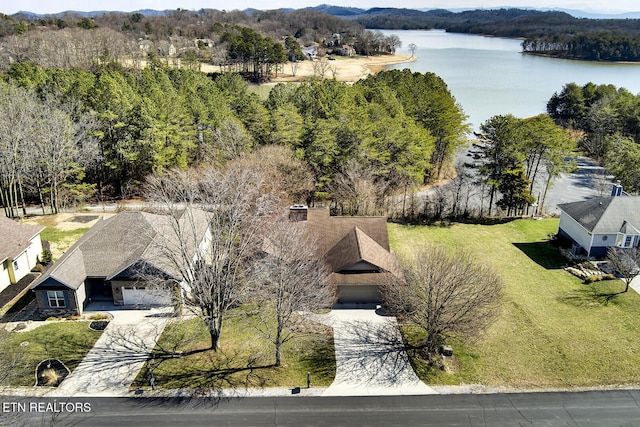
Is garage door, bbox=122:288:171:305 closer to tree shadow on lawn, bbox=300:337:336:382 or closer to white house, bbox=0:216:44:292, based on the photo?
white house, bbox=0:216:44:292

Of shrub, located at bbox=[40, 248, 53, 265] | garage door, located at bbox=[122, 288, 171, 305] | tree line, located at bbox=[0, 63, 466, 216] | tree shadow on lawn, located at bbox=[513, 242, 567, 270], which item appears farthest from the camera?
tree line, located at bbox=[0, 63, 466, 216]

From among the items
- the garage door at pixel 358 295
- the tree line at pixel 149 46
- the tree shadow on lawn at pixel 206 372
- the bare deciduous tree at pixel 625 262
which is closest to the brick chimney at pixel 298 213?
the garage door at pixel 358 295

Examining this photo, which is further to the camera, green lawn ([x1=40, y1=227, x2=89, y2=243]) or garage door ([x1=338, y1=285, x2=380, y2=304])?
green lawn ([x1=40, y1=227, x2=89, y2=243])

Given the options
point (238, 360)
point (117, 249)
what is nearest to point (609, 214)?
point (238, 360)

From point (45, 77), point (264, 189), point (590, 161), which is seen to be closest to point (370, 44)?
point (590, 161)

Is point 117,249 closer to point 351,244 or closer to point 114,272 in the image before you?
point 114,272

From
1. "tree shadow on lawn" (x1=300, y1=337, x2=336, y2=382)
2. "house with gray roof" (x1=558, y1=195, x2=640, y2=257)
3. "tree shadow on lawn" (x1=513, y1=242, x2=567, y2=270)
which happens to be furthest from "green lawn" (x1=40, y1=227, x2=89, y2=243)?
"house with gray roof" (x1=558, y1=195, x2=640, y2=257)
